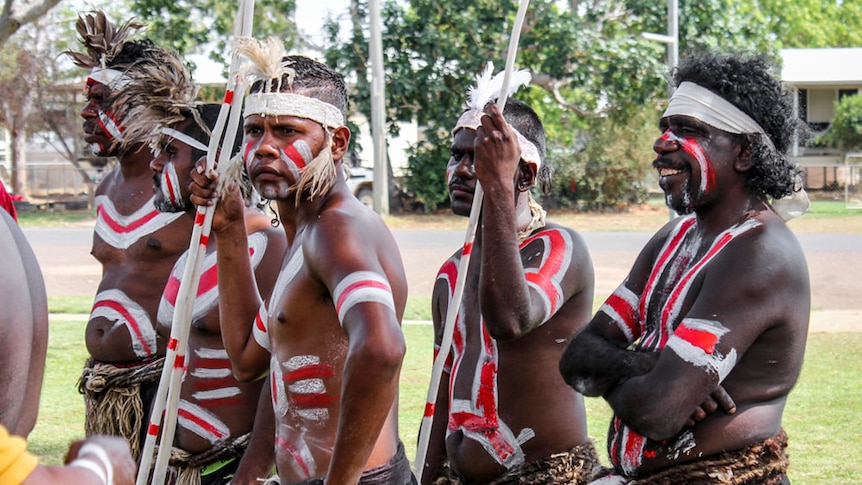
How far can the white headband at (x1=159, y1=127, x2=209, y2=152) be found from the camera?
4.64m

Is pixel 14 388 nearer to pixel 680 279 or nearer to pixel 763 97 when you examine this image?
pixel 680 279

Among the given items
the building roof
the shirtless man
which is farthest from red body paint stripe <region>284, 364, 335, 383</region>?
the building roof

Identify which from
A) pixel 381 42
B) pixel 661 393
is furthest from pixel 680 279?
pixel 381 42

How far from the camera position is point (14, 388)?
267cm

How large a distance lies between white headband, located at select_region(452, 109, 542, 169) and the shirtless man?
175cm

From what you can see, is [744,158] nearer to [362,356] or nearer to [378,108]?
[362,356]

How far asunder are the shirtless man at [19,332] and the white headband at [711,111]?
195 centimetres

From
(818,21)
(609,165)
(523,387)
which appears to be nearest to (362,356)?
(523,387)

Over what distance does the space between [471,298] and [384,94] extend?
20.8m

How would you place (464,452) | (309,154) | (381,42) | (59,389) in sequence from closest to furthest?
Result: (309,154) < (464,452) < (59,389) < (381,42)

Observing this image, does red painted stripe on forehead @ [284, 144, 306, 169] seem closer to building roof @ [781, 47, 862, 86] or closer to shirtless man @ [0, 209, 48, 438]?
shirtless man @ [0, 209, 48, 438]

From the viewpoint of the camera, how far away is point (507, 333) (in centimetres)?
367

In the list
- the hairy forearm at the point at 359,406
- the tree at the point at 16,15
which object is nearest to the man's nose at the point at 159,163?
the hairy forearm at the point at 359,406

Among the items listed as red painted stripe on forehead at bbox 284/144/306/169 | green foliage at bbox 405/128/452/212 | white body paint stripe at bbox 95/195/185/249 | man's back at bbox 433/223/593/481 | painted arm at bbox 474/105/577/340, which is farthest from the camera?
green foliage at bbox 405/128/452/212
